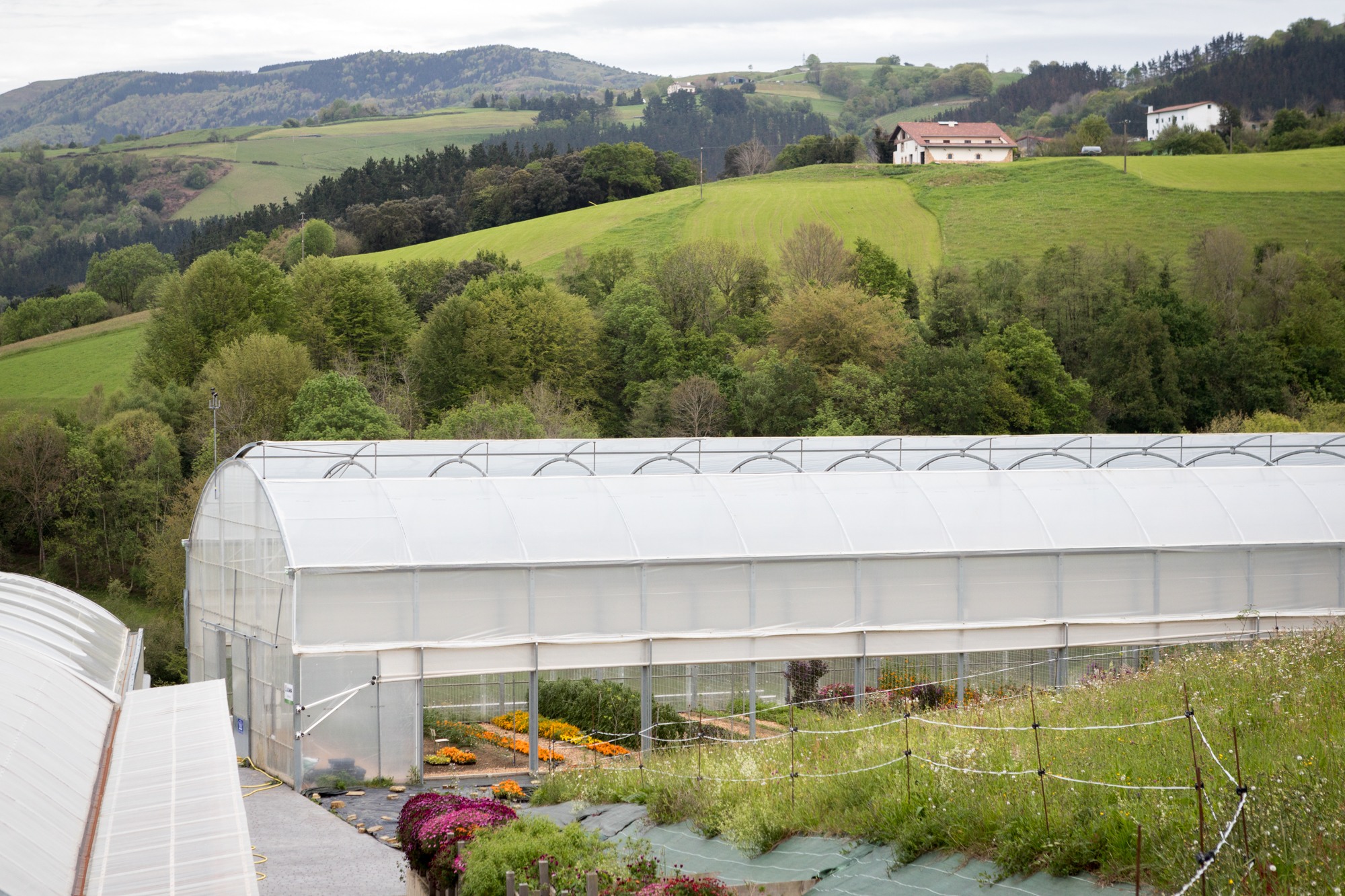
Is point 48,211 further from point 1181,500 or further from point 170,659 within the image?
point 1181,500

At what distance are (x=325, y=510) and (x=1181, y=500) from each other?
1860 centimetres

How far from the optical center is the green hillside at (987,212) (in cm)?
9362

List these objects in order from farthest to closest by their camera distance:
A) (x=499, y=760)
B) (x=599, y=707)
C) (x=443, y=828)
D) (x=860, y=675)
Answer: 1. (x=860, y=675)
2. (x=599, y=707)
3. (x=499, y=760)
4. (x=443, y=828)

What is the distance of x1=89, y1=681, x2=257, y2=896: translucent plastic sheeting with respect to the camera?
949 centimetres

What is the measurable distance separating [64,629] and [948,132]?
146m

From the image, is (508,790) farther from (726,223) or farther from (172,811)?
(726,223)

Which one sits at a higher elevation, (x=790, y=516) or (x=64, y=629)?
(x=790, y=516)

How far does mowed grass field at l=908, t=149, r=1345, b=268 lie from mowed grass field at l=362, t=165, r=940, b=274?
314 cm

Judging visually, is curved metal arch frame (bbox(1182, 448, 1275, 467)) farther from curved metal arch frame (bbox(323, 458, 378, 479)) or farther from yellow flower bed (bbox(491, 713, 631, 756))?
curved metal arch frame (bbox(323, 458, 378, 479))

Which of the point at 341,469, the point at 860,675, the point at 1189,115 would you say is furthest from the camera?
the point at 1189,115

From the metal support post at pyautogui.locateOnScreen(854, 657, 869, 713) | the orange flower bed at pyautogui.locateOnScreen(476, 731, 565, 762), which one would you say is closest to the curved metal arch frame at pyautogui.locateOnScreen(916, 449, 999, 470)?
the metal support post at pyautogui.locateOnScreen(854, 657, 869, 713)

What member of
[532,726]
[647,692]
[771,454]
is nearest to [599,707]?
[647,692]

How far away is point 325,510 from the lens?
24141 millimetres

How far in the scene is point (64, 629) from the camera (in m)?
18.5
